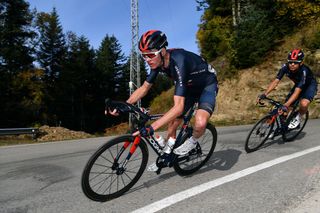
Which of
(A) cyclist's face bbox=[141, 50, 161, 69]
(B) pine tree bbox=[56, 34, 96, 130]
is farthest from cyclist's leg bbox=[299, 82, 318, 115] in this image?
(B) pine tree bbox=[56, 34, 96, 130]

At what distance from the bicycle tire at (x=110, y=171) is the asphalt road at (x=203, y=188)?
0.12m

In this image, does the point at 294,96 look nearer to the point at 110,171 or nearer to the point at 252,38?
the point at 110,171

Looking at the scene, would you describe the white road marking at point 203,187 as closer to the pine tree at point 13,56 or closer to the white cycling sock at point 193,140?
the white cycling sock at point 193,140

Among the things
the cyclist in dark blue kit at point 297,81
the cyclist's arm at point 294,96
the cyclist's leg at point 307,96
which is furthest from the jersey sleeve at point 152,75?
the cyclist's leg at point 307,96

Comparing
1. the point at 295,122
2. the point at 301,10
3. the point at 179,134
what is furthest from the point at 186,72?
the point at 301,10

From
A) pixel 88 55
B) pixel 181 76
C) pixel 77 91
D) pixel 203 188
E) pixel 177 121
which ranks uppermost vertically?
pixel 88 55

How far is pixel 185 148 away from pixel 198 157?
66cm

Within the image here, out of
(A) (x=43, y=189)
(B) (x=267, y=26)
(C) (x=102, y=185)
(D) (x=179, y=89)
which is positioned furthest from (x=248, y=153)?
(B) (x=267, y=26)

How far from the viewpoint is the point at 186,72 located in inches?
175

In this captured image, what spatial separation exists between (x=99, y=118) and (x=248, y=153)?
55.5m

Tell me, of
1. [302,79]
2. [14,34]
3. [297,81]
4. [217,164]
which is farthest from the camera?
[14,34]

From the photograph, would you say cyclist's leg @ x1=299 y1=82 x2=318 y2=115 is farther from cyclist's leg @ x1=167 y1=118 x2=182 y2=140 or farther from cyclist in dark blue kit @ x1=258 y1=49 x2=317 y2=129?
cyclist's leg @ x1=167 y1=118 x2=182 y2=140

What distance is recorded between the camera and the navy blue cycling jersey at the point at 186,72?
172 inches

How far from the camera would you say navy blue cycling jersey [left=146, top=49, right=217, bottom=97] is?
14.3 feet
